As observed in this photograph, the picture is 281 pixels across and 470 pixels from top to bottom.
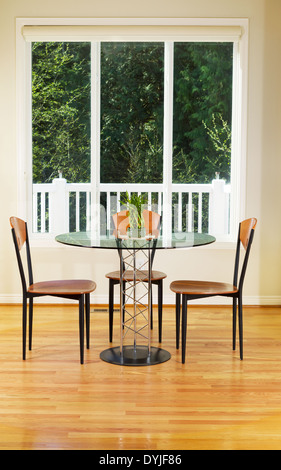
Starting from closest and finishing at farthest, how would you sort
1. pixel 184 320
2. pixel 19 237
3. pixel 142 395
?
pixel 142 395 < pixel 184 320 < pixel 19 237

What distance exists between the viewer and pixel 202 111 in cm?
563

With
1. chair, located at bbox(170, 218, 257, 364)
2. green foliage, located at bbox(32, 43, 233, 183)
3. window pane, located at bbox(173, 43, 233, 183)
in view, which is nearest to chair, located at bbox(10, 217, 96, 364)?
chair, located at bbox(170, 218, 257, 364)

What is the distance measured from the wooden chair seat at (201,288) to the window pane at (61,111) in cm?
194

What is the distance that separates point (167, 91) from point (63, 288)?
244 centimetres

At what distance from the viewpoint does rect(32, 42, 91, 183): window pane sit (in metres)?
5.58

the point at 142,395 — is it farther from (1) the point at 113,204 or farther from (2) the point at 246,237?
(1) the point at 113,204

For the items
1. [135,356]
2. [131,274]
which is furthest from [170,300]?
[135,356]

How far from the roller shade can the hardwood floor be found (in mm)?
2561

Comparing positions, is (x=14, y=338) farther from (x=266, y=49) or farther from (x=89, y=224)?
(x=266, y=49)

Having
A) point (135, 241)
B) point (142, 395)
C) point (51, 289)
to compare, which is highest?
point (135, 241)

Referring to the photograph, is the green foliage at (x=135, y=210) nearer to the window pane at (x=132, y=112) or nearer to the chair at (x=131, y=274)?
the chair at (x=131, y=274)

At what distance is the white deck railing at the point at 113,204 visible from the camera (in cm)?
569

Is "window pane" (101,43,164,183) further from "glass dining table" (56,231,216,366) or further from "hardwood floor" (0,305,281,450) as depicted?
A: "hardwood floor" (0,305,281,450)
